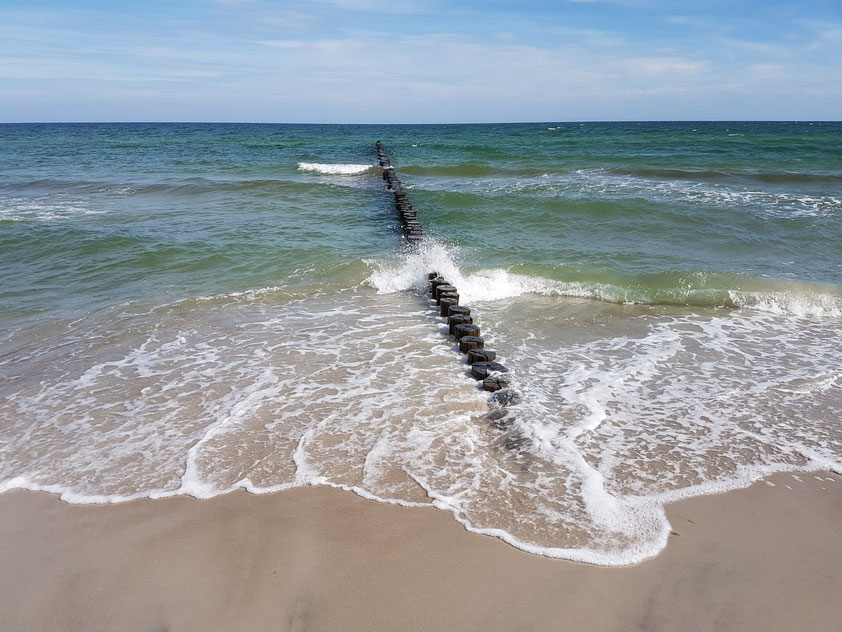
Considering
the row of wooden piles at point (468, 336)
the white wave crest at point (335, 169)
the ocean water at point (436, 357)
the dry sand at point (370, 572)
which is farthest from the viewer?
the white wave crest at point (335, 169)

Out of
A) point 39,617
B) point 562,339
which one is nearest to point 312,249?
point 562,339

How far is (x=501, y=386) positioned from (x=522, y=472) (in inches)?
51.7

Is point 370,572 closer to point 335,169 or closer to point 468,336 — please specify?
point 468,336

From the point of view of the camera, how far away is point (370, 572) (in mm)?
3217

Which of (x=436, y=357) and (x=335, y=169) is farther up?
(x=335, y=169)

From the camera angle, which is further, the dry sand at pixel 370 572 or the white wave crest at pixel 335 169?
the white wave crest at pixel 335 169

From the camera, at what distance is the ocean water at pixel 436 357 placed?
412cm

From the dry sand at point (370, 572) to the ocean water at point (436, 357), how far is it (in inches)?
7.0

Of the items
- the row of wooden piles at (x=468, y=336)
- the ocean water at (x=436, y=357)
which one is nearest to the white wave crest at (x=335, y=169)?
the ocean water at (x=436, y=357)

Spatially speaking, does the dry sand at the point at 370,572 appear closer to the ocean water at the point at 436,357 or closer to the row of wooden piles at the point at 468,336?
the ocean water at the point at 436,357

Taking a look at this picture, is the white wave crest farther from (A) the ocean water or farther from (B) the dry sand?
(B) the dry sand

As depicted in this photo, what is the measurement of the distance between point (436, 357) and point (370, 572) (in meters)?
3.26

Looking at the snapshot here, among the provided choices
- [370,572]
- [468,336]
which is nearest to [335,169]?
[468,336]

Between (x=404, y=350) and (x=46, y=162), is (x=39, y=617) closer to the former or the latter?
(x=404, y=350)
